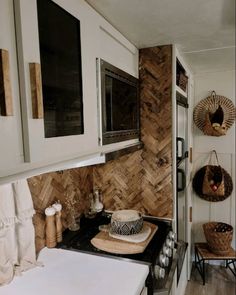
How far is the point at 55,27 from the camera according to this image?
0.92 m

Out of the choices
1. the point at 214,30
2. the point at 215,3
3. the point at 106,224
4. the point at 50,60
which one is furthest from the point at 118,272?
the point at 214,30

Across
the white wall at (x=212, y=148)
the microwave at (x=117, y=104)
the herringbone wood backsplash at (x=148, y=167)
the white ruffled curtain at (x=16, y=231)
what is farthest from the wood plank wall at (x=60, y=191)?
the white wall at (x=212, y=148)

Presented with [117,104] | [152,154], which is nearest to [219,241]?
[152,154]

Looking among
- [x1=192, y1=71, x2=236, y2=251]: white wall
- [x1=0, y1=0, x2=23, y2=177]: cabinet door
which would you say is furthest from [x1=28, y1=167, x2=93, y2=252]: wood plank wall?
[x1=192, y1=71, x2=236, y2=251]: white wall

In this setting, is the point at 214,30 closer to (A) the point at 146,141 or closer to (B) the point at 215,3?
(B) the point at 215,3

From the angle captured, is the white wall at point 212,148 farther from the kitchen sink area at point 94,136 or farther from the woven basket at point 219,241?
the kitchen sink area at point 94,136

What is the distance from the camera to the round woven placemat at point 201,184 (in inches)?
115

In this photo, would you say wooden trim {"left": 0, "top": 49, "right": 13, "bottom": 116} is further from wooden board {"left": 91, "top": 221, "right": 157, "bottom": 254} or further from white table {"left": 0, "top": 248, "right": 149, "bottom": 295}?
wooden board {"left": 91, "top": 221, "right": 157, "bottom": 254}

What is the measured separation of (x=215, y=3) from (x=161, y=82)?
670 mm

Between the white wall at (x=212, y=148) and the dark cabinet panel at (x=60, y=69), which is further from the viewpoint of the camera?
the white wall at (x=212, y=148)

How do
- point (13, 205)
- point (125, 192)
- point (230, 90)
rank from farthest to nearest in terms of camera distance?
1. point (230, 90)
2. point (125, 192)
3. point (13, 205)

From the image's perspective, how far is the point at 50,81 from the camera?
35.3 inches

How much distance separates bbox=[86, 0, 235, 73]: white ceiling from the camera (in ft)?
3.79

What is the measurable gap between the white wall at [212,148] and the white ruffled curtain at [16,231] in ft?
7.31
